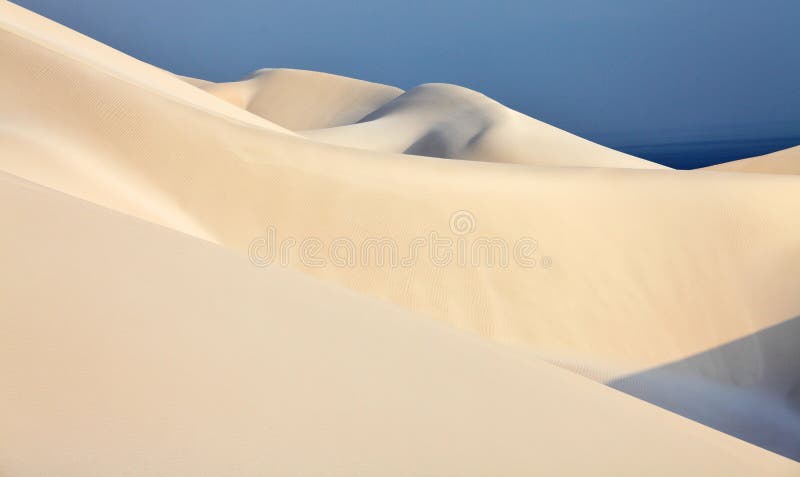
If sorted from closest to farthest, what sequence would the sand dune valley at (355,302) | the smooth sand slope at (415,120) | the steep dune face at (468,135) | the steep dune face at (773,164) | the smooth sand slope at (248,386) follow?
the smooth sand slope at (248,386)
the sand dune valley at (355,302)
the steep dune face at (773,164)
the steep dune face at (468,135)
the smooth sand slope at (415,120)

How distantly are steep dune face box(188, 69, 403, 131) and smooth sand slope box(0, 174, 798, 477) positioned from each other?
974 inches

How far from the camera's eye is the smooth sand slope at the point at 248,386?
1.53 meters

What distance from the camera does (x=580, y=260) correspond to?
21.2 ft

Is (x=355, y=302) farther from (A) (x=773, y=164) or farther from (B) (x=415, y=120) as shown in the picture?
(B) (x=415, y=120)

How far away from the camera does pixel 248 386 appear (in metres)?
1.79

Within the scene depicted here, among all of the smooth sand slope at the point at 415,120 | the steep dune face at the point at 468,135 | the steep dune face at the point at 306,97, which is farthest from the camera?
the steep dune face at the point at 306,97

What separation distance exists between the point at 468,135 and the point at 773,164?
258 inches

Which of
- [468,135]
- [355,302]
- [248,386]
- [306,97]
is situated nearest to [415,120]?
[468,135]

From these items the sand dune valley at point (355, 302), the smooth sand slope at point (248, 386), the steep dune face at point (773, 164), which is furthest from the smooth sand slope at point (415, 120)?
the smooth sand slope at point (248, 386)

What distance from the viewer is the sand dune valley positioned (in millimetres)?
1654

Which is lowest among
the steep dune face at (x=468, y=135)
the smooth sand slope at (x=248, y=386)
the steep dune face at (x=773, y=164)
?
the smooth sand slope at (x=248, y=386)

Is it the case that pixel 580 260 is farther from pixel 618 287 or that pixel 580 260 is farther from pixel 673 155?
pixel 673 155

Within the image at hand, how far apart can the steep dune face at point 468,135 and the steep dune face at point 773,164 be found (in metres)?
1.67

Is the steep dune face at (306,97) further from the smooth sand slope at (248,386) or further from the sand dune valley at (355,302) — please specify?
the smooth sand slope at (248,386)
